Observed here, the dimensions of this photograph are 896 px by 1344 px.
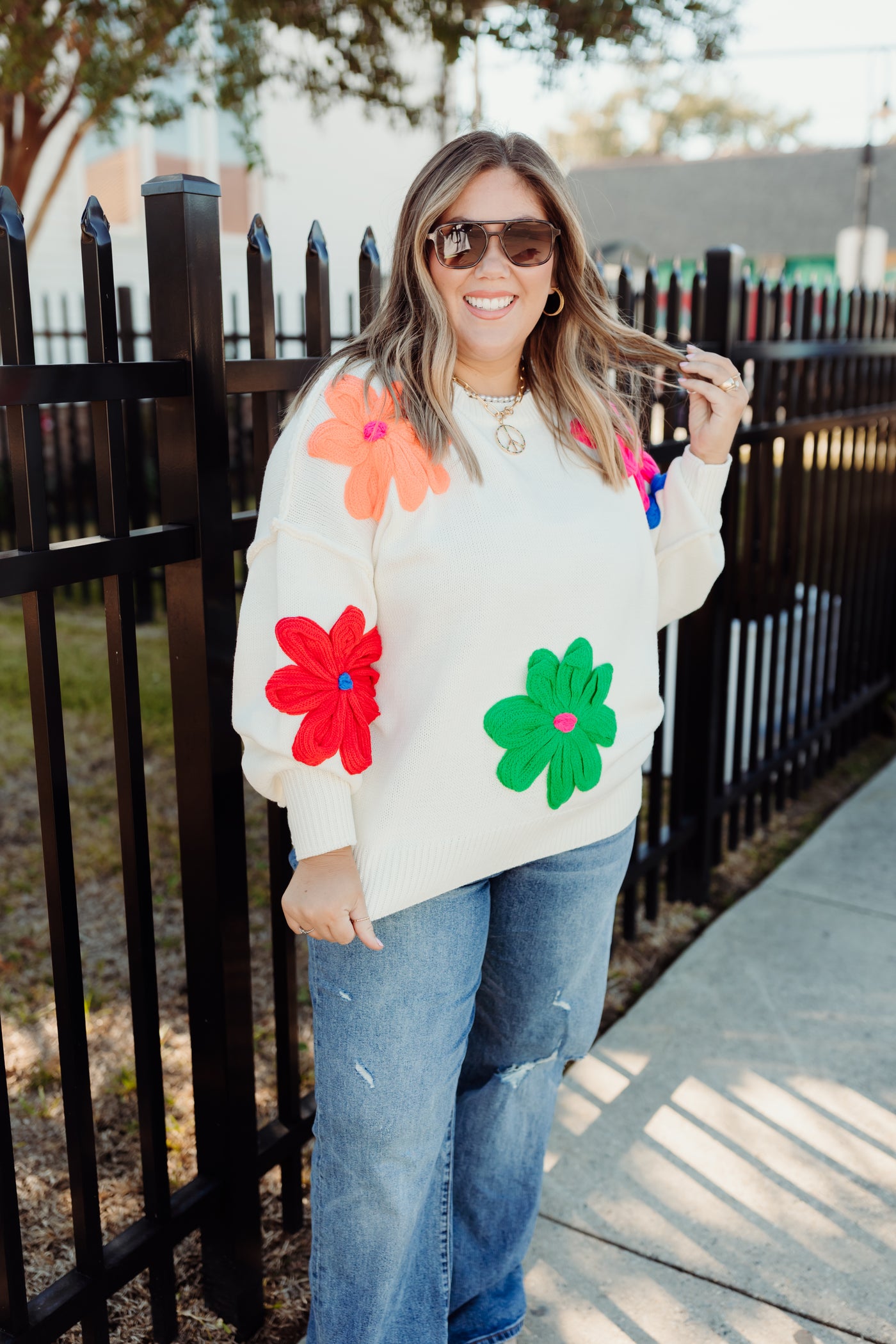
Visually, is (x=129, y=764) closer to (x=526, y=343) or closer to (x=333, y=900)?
(x=333, y=900)

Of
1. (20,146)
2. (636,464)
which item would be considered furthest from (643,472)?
(20,146)

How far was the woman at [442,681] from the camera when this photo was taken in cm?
146

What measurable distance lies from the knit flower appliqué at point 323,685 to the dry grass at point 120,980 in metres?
1.26

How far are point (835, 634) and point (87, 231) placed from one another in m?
3.89

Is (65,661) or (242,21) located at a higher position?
(242,21)

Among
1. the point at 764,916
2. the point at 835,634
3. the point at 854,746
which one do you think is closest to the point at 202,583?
the point at 764,916

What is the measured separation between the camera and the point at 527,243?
160 centimetres

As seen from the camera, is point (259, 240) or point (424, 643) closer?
point (424, 643)

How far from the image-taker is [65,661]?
644 centimetres

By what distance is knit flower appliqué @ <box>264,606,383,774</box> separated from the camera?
4.68 ft

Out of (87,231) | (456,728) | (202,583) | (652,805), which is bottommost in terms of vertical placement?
(652,805)

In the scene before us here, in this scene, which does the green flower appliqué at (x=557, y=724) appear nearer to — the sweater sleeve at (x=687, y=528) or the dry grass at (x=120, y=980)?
the sweater sleeve at (x=687, y=528)

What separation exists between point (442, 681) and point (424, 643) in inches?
2.1

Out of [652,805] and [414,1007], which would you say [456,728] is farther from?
[652,805]
